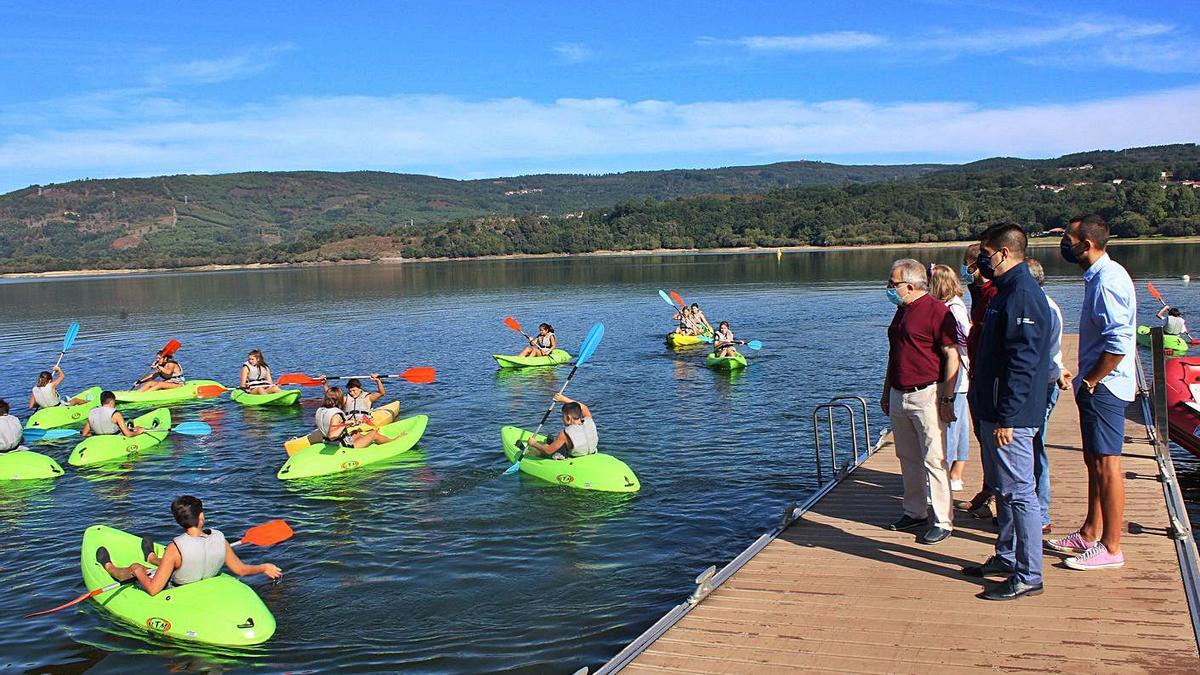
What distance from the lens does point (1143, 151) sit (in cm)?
18662

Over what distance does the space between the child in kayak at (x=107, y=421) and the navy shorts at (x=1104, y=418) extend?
14.7 m

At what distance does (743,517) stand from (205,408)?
13607 mm

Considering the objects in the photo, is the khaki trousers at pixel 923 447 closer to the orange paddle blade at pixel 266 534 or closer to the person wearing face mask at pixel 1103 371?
the person wearing face mask at pixel 1103 371

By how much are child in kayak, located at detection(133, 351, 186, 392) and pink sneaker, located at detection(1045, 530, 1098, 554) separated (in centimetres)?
1919

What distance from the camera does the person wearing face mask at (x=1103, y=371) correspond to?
6.11m

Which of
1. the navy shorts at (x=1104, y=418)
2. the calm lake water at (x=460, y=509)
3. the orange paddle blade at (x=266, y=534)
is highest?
the navy shorts at (x=1104, y=418)

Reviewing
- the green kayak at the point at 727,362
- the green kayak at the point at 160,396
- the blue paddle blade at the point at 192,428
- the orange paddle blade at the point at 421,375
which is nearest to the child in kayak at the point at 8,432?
the blue paddle blade at the point at 192,428

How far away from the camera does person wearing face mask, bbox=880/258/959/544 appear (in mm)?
7023

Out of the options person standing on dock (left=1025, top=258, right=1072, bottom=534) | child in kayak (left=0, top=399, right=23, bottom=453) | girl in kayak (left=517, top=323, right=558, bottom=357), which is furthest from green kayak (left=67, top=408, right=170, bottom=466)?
person standing on dock (left=1025, top=258, right=1072, bottom=534)

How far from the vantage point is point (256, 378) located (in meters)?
20.3

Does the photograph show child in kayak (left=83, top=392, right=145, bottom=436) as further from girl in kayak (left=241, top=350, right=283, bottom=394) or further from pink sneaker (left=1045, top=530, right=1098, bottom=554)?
pink sneaker (left=1045, top=530, right=1098, bottom=554)

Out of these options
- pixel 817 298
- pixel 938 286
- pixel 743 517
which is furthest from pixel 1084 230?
pixel 817 298

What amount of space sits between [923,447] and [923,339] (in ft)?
2.85

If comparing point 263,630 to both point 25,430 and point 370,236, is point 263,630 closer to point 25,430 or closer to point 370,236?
point 25,430
